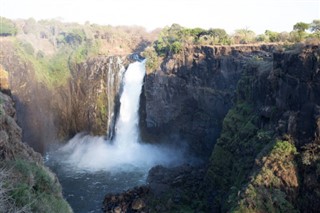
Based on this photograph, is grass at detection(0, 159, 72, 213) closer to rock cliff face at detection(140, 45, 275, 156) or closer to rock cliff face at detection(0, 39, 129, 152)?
rock cliff face at detection(140, 45, 275, 156)

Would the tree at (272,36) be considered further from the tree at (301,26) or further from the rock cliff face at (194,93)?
the tree at (301,26)

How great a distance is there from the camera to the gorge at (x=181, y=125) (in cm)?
2158

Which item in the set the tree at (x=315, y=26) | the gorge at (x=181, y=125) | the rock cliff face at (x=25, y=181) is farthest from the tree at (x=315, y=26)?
the rock cliff face at (x=25, y=181)

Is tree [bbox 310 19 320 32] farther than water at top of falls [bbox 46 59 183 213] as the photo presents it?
Yes

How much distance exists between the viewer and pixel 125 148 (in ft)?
129

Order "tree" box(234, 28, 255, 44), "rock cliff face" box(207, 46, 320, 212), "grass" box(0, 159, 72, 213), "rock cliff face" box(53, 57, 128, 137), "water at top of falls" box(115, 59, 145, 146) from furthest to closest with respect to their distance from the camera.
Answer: "rock cliff face" box(53, 57, 128, 137), "water at top of falls" box(115, 59, 145, 146), "tree" box(234, 28, 255, 44), "rock cliff face" box(207, 46, 320, 212), "grass" box(0, 159, 72, 213)

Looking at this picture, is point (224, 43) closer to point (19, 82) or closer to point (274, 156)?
point (274, 156)

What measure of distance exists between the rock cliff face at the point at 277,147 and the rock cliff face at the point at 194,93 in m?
6.60

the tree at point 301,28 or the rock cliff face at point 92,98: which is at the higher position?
the tree at point 301,28

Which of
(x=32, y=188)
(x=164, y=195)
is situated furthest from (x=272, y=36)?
(x=32, y=188)

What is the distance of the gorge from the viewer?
21578mm

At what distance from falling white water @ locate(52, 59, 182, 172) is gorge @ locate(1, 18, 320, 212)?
0.11 metres

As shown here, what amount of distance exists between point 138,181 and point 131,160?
533cm

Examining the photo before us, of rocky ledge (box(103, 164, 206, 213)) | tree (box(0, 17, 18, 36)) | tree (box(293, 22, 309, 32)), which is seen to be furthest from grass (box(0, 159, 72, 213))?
tree (box(0, 17, 18, 36))
